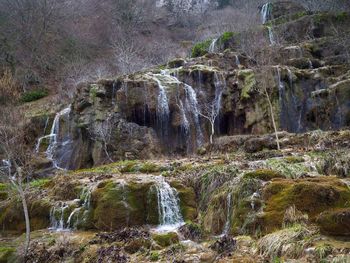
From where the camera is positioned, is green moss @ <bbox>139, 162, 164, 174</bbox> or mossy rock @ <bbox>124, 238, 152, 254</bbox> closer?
mossy rock @ <bbox>124, 238, 152, 254</bbox>

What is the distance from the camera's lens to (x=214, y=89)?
2300cm

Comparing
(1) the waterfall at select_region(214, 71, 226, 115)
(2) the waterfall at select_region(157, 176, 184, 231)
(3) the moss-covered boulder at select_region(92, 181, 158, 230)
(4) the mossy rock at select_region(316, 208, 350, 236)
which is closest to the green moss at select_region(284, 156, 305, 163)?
(2) the waterfall at select_region(157, 176, 184, 231)

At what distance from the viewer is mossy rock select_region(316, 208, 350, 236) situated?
6047 mm

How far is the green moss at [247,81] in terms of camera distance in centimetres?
2156

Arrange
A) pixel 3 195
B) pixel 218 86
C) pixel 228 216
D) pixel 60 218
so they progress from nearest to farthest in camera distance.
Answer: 1. pixel 228 216
2. pixel 60 218
3. pixel 3 195
4. pixel 218 86

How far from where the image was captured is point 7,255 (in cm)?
863

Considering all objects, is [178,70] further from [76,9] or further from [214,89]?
[76,9]

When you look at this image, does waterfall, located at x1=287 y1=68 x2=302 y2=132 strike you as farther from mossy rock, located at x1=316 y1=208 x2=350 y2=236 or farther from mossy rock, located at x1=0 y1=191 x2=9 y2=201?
mossy rock, located at x1=316 y1=208 x2=350 y2=236

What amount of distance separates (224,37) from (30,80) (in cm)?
1797

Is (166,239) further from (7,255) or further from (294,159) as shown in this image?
(294,159)

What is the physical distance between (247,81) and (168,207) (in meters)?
13.5

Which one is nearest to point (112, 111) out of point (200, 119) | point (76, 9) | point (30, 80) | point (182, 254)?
point (200, 119)

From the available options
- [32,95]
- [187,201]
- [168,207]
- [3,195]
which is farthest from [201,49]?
[168,207]

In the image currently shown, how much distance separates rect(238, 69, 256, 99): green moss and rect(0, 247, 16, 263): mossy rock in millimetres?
15331
